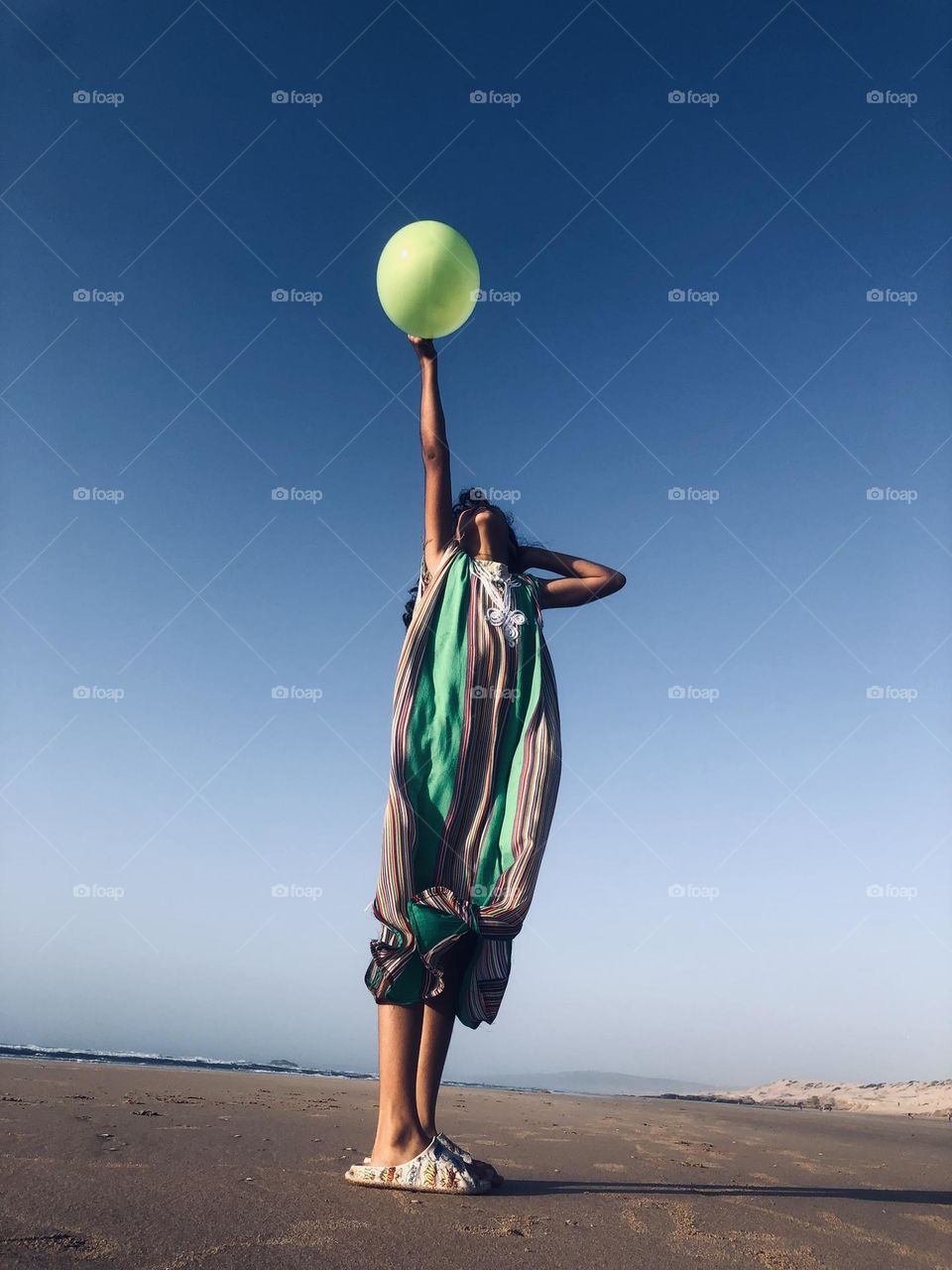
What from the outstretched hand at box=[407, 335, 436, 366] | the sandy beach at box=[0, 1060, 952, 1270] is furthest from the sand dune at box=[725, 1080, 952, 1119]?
the outstretched hand at box=[407, 335, 436, 366]

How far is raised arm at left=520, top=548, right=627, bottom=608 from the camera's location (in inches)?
183

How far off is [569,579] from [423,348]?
4.49ft

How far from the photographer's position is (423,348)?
4.46m

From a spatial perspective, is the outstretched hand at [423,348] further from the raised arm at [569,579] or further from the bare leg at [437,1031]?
the bare leg at [437,1031]

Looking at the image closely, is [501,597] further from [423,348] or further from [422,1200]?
[422,1200]

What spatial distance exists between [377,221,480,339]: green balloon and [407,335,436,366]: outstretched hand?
0.11ft

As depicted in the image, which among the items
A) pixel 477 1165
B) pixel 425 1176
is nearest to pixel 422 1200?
pixel 425 1176

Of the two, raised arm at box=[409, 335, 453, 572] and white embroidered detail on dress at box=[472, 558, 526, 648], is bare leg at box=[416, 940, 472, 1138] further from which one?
raised arm at box=[409, 335, 453, 572]

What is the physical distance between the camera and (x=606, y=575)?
15.5ft

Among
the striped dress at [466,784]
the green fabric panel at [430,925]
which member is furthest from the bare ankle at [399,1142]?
the green fabric panel at [430,925]

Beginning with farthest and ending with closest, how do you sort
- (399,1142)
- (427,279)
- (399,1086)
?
1. (427,279)
2. (399,1086)
3. (399,1142)

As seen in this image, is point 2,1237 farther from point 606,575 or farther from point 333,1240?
point 606,575

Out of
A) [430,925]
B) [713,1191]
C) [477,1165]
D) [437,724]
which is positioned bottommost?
[713,1191]

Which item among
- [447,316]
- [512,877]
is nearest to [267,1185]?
[512,877]
